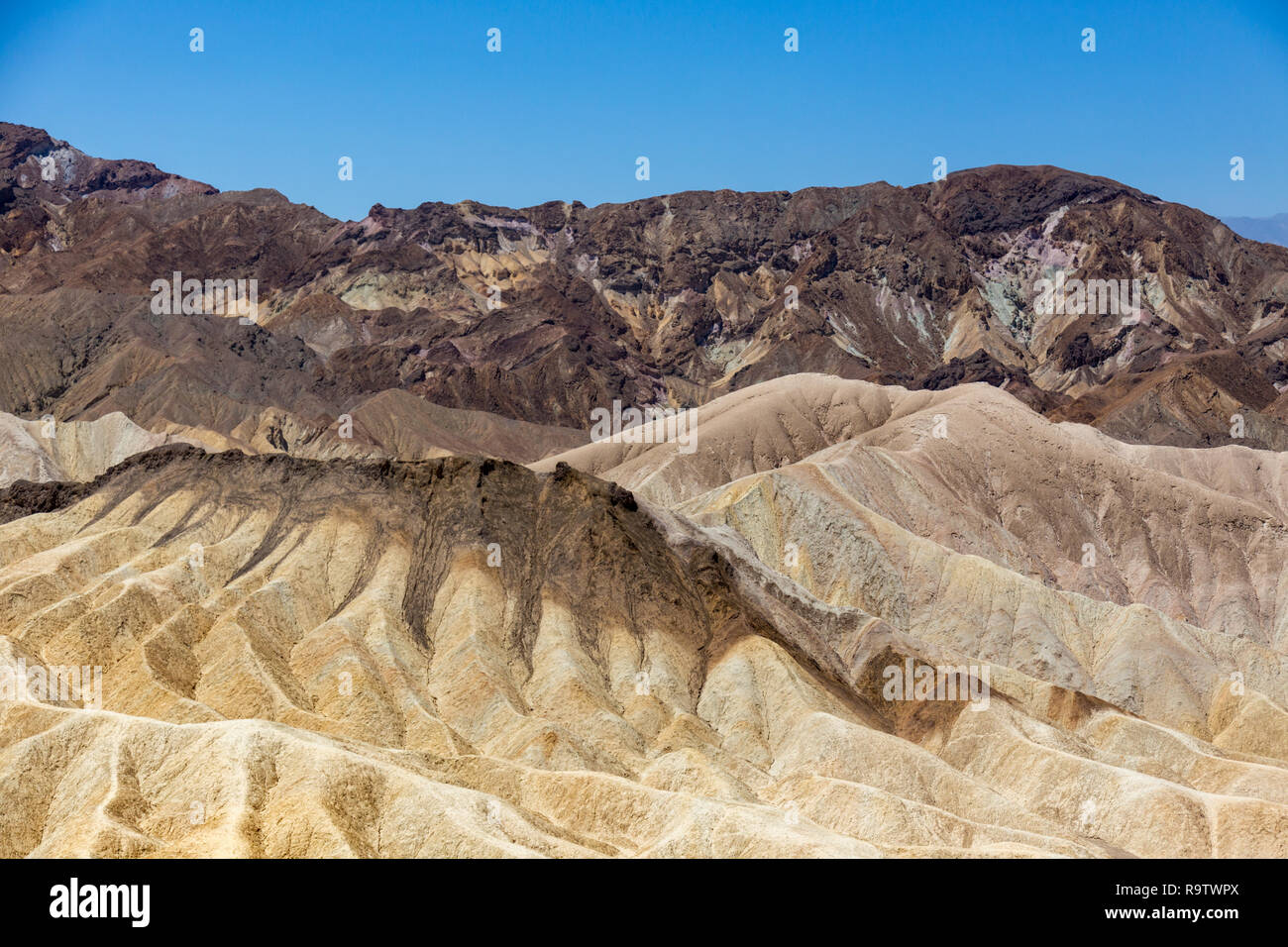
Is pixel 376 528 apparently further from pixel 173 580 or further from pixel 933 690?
pixel 933 690

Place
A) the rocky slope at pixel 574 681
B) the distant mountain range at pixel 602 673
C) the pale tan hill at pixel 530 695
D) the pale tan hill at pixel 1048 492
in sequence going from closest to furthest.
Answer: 1. the pale tan hill at pixel 530 695
2. the rocky slope at pixel 574 681
3. the distant mountain range at pixel 602 673
4. the pale tan hill at pixel 1048 492

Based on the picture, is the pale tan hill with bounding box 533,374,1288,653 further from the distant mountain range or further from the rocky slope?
the rocky slope

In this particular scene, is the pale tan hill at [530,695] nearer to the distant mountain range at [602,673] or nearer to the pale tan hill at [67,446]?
the distant mountain range at [602,673]

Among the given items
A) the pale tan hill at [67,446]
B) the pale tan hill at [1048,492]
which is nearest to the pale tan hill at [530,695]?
the pale tan hill at [1048,492]

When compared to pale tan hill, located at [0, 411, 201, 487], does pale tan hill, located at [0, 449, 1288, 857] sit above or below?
below

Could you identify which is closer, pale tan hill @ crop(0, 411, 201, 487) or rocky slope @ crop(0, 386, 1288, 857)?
rocky slope @ crop(0, 386, 1288, 857)

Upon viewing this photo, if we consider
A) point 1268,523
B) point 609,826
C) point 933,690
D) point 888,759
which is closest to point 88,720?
point 609,826

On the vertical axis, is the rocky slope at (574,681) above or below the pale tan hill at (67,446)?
below

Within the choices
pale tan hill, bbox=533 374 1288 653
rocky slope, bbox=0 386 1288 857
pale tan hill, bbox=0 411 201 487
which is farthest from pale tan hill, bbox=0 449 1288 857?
pale tan hill, bbox=0 411 201 487
